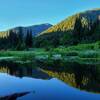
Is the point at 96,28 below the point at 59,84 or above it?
above

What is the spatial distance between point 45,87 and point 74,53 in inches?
1841

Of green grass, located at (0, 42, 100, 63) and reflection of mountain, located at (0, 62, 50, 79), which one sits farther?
green grass, located at (0, 42, 100, 63)

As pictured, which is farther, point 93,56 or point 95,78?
point 93,56

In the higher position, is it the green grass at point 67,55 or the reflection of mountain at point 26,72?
the green grass at point 67,55

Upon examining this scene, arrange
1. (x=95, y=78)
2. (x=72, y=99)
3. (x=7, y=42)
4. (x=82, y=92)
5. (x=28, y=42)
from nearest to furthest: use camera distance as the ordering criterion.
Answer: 1. (x=72, y=99)
2. (x=82, y=92)
3. (x=95, y=78)
4. (x=28, y=42)
5. (x=7, y=42)

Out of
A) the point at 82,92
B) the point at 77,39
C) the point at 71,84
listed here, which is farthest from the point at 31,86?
the point at 77,39

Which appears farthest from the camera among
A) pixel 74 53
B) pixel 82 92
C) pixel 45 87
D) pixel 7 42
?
pixel 7 42

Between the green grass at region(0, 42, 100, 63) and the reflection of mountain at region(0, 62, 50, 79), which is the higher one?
the green grass at region(0, 42, 100, 63)

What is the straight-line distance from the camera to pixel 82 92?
2583 centimetres

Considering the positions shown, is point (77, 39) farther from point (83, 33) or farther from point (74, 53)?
point (74, 53)

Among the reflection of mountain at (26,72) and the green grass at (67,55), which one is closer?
the reflection of mountain at (26,72)

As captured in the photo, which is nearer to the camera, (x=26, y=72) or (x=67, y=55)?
(x=26, y=72)

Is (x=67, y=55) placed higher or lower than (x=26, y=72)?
higher

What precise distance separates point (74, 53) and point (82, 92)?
4969 cm
